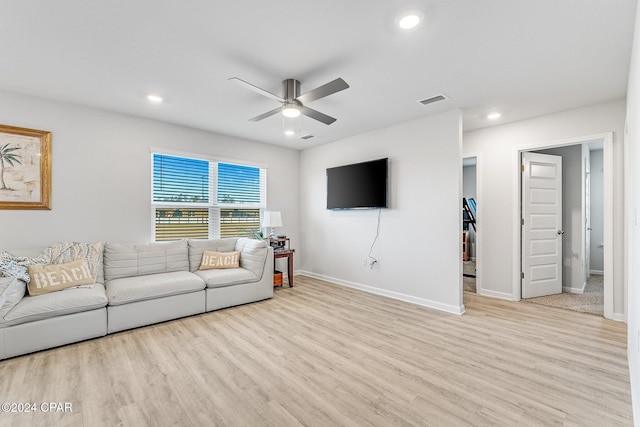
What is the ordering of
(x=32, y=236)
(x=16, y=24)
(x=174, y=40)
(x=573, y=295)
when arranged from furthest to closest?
(x=573, y=295)
(x=32, y=236)
(x=174, y=40)
(x=16, y=24)

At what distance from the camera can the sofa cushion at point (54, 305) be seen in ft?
8.25

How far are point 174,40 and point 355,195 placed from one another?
3276 millimetres

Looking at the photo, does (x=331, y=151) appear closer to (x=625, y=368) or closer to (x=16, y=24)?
(x=16, y=24)

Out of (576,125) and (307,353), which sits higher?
(576,125)

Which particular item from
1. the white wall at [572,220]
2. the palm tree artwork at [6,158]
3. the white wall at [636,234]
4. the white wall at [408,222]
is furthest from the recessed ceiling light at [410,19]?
the palm tree artwork at [6,158]

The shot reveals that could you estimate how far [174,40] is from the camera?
228 cm

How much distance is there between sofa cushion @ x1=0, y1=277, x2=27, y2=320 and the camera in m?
2.46

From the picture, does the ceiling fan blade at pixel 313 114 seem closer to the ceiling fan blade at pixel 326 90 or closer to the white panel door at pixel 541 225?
the ceiling fan blade at pixel 326 90

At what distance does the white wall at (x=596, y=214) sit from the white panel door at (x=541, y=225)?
241 centimetres

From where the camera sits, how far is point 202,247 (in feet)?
14.0

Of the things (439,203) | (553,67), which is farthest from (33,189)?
(553,67)

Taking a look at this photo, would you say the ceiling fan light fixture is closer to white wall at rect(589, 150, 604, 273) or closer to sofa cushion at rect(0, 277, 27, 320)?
sofa cushion at rect(0, 277, 27, 320)

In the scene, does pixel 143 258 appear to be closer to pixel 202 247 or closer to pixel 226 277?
pixel 202 247

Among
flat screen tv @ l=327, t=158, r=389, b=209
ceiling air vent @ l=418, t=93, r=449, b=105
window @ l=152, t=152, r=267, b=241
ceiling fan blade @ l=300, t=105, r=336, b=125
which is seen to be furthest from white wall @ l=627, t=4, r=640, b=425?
window @ l=152, t=152, r=267, b=241
